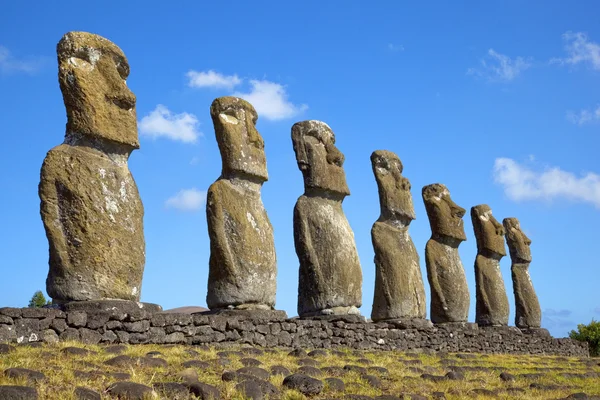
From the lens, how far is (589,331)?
96.9 feet

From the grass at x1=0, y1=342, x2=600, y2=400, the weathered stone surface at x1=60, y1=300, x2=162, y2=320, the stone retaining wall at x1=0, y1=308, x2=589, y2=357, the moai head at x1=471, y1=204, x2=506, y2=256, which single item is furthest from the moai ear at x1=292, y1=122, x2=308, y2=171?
the moai head at x1=471, y1=204, x2=506, y2=256

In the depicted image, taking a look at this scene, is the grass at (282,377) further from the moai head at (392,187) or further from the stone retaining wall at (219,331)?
the moai head at (392,187)

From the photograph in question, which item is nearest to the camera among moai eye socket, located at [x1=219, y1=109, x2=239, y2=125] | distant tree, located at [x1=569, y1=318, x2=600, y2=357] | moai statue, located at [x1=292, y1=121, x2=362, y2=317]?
moai eye socket, located at [x1=219, y1=109, x2=239, y2=125]

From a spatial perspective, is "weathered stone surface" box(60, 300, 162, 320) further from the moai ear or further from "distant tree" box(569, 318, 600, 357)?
"distant tree" box(569, 318, 600, 357)

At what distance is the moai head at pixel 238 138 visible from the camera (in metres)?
12.5

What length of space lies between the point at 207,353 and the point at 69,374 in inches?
102

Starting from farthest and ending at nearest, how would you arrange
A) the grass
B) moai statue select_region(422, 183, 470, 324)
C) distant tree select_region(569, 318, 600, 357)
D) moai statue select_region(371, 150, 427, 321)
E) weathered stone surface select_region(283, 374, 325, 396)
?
distant tree select_region(569, 318, 600, 357)
moai statue select_region(422, 183, 470, 324)
moai statue select_region(371, 150, 427, 321)
weathered stone surface select_region(283, 374, 325, 396)
the grass

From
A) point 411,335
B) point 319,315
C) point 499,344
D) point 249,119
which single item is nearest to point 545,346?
point 499,344

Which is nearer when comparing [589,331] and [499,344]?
[499,344]

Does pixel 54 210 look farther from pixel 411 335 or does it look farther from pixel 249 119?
pixel 411 335

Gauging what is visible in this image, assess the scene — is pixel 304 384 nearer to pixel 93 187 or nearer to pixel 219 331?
pixel 219 331

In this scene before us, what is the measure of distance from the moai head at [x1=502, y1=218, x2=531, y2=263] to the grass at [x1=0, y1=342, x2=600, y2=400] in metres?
10.8

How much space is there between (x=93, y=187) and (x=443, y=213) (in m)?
11.2

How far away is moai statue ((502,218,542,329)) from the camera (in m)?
22.5
